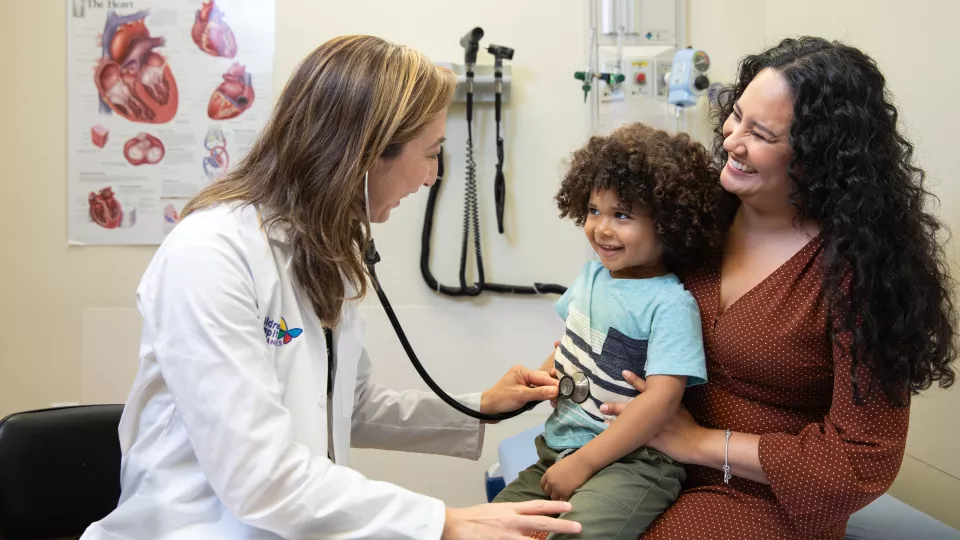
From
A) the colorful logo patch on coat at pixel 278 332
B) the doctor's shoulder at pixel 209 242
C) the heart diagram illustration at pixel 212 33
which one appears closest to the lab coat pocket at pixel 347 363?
the colorful logo patch on coat at pixel 278 332

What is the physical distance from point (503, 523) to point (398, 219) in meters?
1.56

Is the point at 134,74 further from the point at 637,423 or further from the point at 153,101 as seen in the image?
the point at 637,423

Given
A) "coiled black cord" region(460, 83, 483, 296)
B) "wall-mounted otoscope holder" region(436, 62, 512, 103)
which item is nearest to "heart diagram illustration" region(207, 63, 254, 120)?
"wall-mounted otoscope holder" region(436, 62, 512, 103)

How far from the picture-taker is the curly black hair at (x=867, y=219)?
1.09 m

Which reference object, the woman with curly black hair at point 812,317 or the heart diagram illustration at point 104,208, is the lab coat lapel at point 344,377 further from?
the heart diagram illustration at point 104,208

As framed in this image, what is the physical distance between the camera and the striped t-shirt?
1.20 meters

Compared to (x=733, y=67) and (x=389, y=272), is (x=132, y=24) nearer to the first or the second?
(x=389, y=272)

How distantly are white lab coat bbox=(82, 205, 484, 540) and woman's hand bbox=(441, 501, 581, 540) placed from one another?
0.03m

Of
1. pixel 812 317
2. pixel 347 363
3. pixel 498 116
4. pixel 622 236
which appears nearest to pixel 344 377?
pixel 347 363

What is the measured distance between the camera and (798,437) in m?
1.14

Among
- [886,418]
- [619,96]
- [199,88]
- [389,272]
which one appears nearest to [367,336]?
[389,272]

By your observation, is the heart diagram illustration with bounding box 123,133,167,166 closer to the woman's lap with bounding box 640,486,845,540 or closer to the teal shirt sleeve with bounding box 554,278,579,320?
the teal shirt sleeve with bounding box 554,278,579,320

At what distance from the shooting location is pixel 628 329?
1.26 metres

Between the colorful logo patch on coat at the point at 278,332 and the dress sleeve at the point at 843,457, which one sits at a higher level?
the colorful logo patch on coat at the point at 278,332
